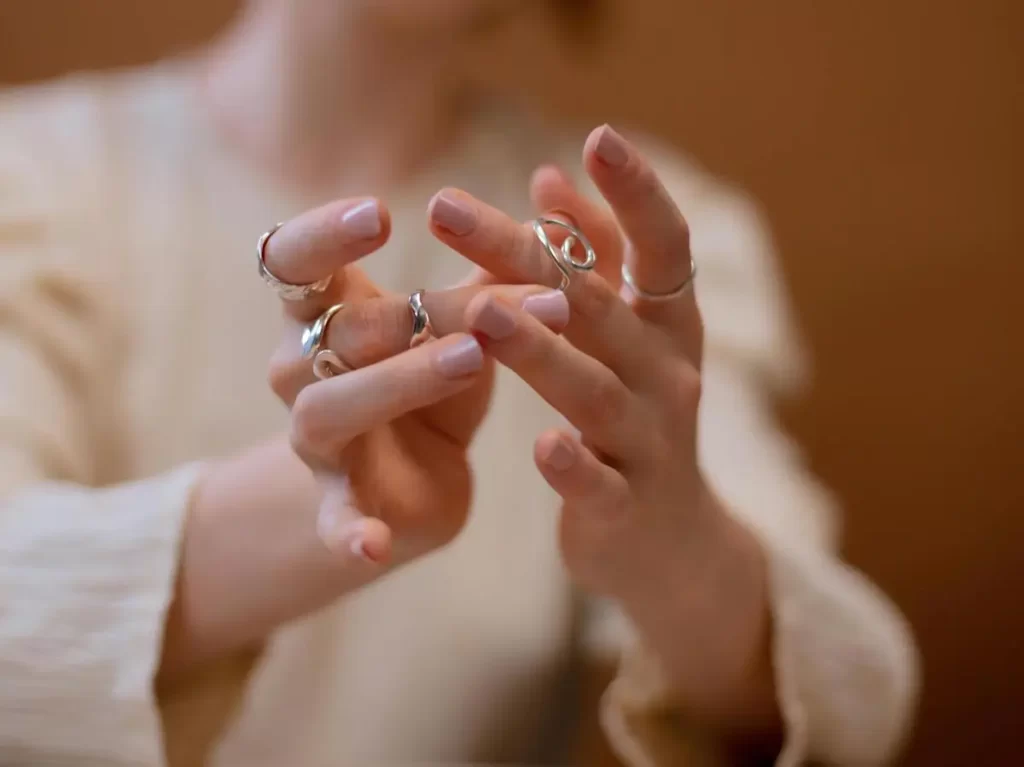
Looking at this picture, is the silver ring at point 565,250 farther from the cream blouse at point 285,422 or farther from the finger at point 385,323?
the cream blouse at point 285,422

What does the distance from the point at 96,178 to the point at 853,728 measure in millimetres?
556

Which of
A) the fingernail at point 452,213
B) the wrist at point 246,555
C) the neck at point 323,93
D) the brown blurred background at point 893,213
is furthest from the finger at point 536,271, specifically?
the brown blurred background at point 893,213

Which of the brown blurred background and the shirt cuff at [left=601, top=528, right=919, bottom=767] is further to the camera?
the brown blurred background

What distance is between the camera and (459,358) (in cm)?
29

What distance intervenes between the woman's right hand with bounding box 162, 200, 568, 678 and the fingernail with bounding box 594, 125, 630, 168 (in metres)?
0.05

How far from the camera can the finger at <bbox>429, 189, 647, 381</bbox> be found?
0.30 metres

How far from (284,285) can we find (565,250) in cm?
10

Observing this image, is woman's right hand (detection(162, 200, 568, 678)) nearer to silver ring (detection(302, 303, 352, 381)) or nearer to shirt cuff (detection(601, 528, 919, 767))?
silver ring (detection(302, 303, 352, 381))

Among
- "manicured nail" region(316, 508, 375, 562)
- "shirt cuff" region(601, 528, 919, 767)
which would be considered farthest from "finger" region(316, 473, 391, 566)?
"shirt cuff" region(601, 528, 919, 767)

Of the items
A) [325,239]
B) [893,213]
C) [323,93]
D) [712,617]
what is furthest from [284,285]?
[893,213]

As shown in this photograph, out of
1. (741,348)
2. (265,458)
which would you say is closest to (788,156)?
(741,348)

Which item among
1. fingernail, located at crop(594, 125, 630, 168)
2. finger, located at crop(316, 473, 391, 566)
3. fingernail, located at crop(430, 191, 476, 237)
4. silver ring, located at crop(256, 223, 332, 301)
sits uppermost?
fingernail, located at crop(594, 125, 630, 168)

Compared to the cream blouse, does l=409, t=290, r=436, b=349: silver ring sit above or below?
above

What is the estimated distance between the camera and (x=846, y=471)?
3.01 ft
